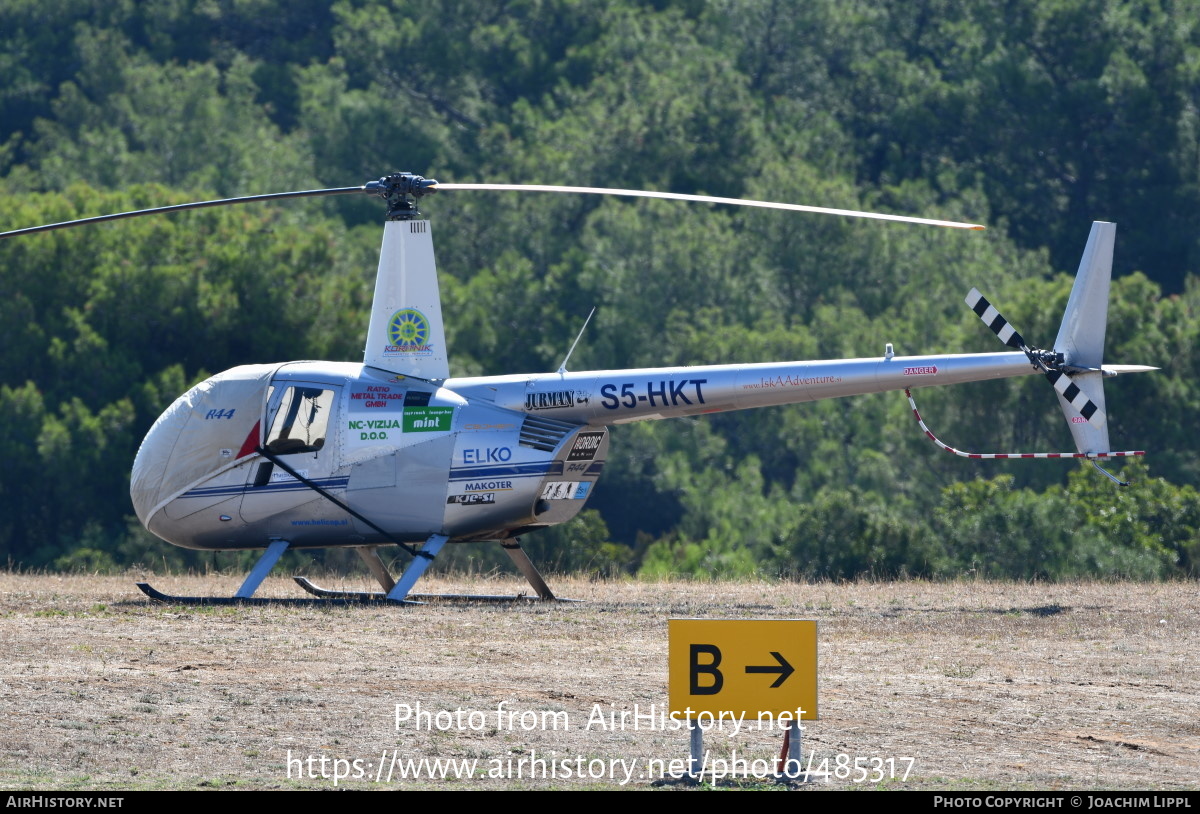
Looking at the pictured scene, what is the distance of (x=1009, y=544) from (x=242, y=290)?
56.9 feet

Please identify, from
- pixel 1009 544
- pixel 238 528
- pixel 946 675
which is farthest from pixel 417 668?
pixel 1009 544

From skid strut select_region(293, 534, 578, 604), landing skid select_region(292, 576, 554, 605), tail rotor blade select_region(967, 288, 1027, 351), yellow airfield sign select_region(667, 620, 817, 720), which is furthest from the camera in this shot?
landing skid select_region(292, 576, 554, 605)

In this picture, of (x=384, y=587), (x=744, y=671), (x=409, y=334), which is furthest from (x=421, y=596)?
(x=744, y=671)

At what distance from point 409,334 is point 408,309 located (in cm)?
27

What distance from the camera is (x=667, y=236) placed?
52.8 m

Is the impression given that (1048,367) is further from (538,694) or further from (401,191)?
(538,694)

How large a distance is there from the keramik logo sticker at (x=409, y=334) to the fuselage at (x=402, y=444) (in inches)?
13.8

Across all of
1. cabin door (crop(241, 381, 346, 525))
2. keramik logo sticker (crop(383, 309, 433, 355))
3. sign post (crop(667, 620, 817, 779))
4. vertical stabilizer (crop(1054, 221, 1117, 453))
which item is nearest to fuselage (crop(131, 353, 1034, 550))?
cabin door (crop(241, 381, 346, 525))

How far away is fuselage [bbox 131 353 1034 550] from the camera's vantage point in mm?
18594

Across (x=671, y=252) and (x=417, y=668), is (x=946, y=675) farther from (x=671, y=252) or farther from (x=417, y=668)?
(x=671, y=252)

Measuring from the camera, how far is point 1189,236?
57.1 meters

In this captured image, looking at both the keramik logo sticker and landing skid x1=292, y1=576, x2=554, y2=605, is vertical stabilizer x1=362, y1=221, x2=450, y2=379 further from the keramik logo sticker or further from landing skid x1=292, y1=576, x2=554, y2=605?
landing skid x1=292, y1=576, x2=554, y2=605

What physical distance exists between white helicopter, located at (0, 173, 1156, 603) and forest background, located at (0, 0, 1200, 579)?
8.91 metres

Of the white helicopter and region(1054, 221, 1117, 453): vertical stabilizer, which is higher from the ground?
region(1054, 221, 1117, 453): vertical stabilizer
